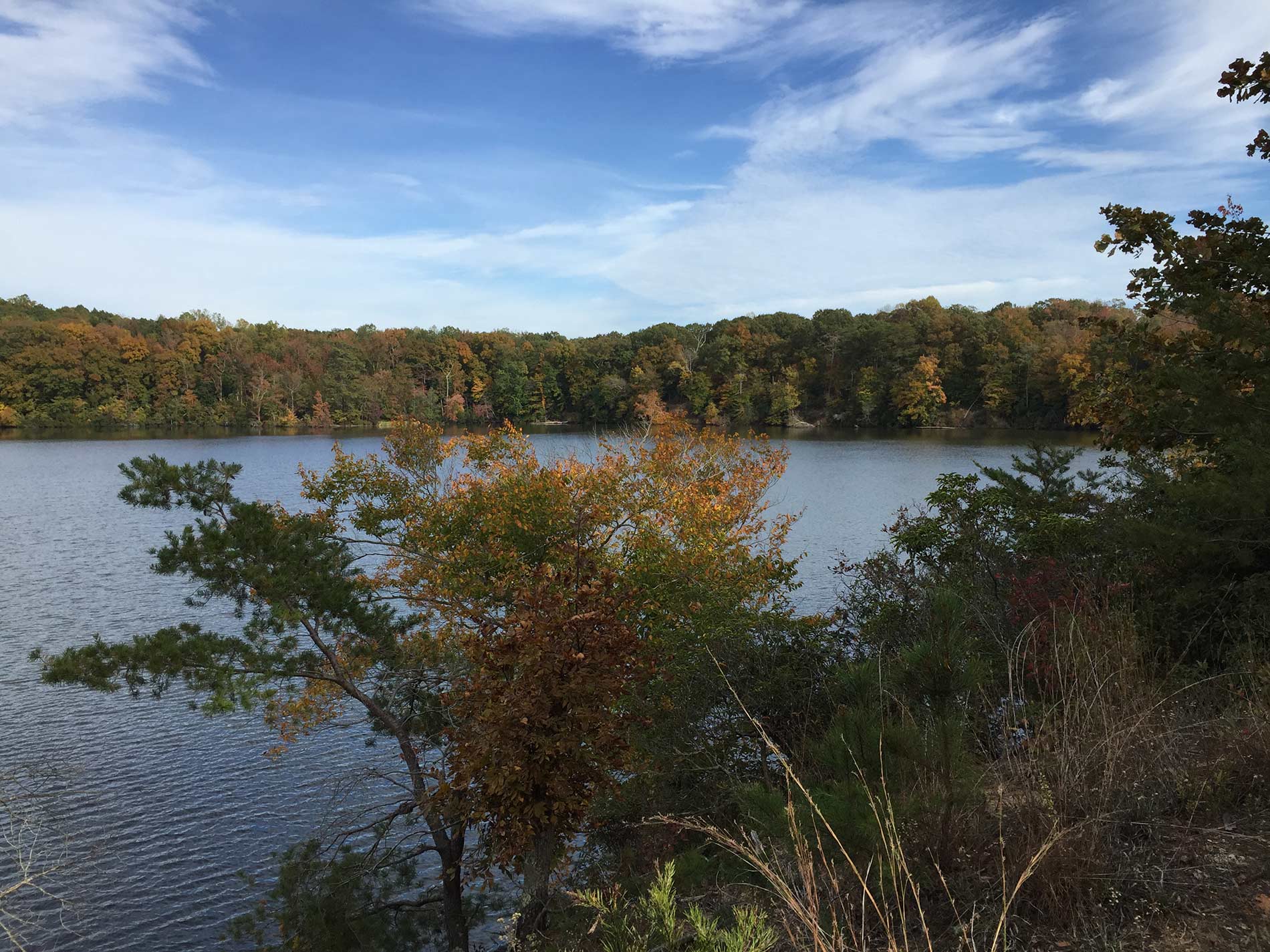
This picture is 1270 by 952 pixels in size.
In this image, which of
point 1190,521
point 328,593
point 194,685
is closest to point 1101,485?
point 1190,521

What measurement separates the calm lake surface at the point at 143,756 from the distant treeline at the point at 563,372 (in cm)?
4275

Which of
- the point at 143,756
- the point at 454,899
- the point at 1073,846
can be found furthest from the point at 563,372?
the point at 1073,846

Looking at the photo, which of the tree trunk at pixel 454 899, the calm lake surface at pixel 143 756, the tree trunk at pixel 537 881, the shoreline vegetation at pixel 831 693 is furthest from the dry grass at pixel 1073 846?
the calm lake surface at pixel 143 756

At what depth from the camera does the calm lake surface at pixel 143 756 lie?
999cm

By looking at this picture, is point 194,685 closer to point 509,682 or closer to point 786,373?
point 509,682

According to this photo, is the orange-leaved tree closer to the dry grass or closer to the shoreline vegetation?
the shoreline vegetation

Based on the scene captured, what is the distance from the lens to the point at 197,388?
82.1 metres

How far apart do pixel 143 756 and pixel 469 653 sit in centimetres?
978

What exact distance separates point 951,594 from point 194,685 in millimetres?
6834

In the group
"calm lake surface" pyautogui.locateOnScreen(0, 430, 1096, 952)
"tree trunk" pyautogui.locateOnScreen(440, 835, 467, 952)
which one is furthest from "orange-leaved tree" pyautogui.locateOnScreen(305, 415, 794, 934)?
"calm lake surface" pyautogui.locateOnScreen(0, 430, 1096, 952)

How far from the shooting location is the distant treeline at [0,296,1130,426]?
7175cm

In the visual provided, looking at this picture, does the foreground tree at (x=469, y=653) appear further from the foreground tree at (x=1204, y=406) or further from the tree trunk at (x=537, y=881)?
the foreground tree at (x=1204, y=406)

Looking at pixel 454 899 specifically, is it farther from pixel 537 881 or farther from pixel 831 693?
pixel 831 693

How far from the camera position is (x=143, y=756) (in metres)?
13.5
